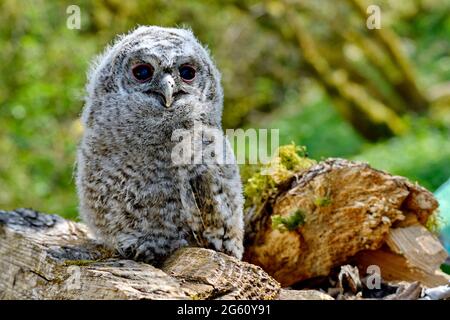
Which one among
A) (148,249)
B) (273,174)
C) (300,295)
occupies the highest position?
(273,174)

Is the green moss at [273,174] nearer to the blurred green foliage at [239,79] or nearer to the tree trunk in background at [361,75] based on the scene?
the blurred green foliage at [239,79]

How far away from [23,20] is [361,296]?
165 inches

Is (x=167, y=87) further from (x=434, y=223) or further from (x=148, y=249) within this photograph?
(x=434, y=223)

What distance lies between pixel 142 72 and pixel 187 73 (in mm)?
169

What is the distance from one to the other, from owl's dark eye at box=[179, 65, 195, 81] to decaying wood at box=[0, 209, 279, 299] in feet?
2.12

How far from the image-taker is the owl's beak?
7.91 ft

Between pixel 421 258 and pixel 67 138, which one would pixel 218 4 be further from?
pixel 421 258

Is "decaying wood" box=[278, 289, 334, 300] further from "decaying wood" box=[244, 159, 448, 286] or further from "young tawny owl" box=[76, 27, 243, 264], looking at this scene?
"decaying wood" box=[244, 159, 448, 286]

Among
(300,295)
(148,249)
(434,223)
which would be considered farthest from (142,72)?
(434,223)

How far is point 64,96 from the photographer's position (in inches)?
225

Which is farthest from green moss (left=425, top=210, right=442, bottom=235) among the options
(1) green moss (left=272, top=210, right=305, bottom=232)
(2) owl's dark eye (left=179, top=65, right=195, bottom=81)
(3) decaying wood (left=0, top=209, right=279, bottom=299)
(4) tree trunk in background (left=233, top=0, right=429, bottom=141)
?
(4) tree trunk in background (left=233, top=0, right=429, bottom=141)

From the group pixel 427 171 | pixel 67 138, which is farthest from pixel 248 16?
pixel 427 171

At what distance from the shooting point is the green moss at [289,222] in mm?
2781

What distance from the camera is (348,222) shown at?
277 centimetres
